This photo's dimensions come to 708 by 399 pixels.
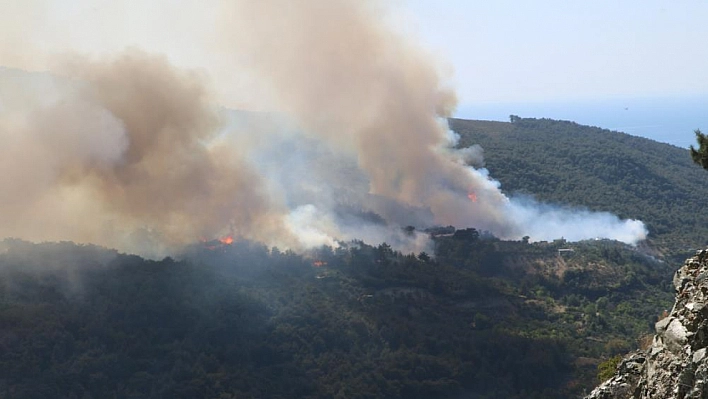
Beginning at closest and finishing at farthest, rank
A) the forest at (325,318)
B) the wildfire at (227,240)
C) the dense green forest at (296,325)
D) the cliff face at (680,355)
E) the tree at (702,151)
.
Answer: the cliff face at (680,355), the tree at (702,151), the dense green forest at (296,325), the forest at (325,318), the wildfire at (227,240)

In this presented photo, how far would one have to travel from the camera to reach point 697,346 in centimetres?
1961

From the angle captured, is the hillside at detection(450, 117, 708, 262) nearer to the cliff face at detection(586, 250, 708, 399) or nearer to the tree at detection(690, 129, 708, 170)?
the tree at detection(690, 129, 708, 170)

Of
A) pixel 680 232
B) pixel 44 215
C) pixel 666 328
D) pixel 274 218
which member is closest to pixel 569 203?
pixel 680 232

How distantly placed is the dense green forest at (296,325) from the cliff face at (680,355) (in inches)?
1557

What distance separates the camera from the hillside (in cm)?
13138

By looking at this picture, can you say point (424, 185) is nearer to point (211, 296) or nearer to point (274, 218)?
point (274, 218)

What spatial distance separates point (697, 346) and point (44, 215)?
7073 cm

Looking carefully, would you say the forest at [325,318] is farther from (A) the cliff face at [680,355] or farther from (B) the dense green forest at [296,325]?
(A) the cliff face at [680,355]

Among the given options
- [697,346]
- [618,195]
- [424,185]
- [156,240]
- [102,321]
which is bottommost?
[697,346]

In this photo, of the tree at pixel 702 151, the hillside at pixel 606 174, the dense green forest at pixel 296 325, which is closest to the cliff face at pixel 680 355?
the tree at pixel 702 151

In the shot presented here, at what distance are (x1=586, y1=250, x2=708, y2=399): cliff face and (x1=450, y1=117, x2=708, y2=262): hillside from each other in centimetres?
9342

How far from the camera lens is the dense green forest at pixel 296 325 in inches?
2393

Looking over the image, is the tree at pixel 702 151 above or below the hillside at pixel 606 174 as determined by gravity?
below

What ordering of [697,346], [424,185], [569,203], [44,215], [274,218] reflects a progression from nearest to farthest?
[697,346], [44,215], [274,218], [424,185], [569,203]
